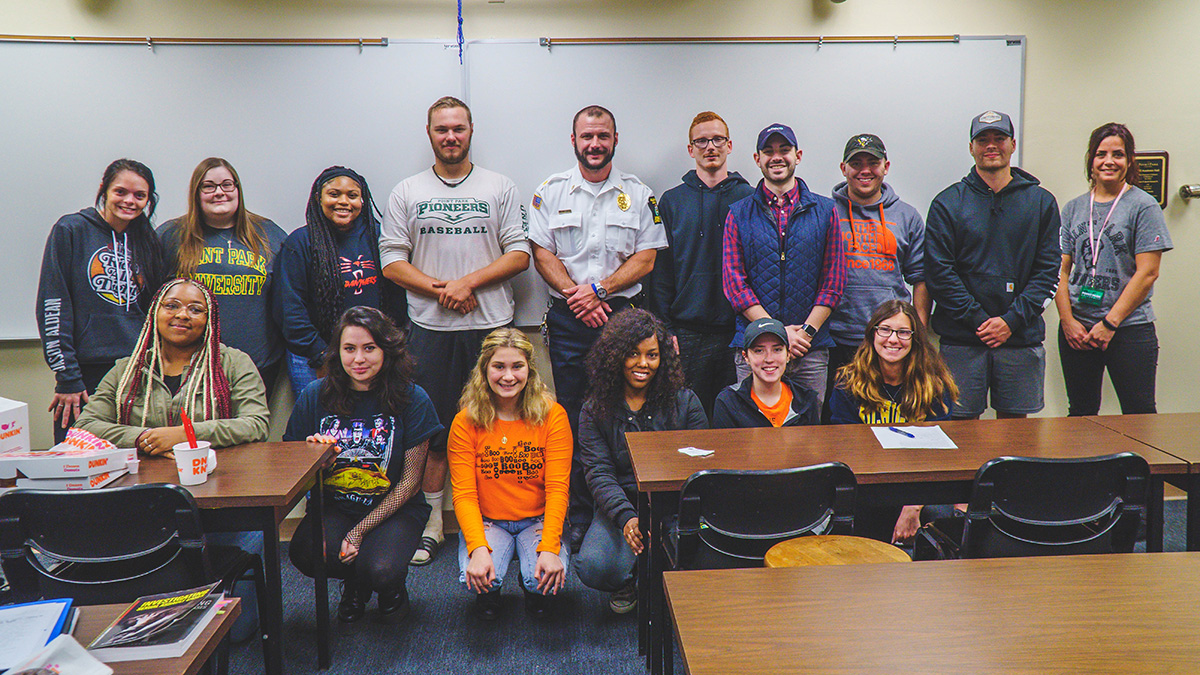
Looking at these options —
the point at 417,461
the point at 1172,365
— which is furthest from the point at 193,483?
the point at 1172,365

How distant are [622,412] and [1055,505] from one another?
1275mm

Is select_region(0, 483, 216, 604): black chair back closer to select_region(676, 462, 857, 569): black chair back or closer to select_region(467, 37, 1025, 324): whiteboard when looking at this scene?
select_region(676, 462, 857, 569): black chair back

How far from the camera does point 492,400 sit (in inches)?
102

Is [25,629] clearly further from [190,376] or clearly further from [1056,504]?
[1056,504]

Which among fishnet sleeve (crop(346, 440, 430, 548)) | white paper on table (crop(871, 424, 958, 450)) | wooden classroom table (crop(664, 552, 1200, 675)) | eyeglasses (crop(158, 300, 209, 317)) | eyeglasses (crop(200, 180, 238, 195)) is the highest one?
eyeglasses (crop(200, 180, 238, 195))

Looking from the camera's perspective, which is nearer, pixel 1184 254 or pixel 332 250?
pixel 332 250

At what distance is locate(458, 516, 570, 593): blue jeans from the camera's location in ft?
7.99

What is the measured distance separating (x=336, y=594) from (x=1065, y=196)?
376cm

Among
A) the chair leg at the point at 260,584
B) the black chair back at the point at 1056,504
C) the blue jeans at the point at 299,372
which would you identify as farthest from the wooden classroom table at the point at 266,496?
the black chair back at the point at 1056,504

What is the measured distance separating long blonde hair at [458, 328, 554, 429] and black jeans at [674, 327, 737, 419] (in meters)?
0.99

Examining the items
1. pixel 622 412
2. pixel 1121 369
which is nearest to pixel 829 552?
pixel 622 412

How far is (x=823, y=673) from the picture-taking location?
3.68 ft

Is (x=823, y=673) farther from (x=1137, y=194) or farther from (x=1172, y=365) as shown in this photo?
(x=1172, y=365)

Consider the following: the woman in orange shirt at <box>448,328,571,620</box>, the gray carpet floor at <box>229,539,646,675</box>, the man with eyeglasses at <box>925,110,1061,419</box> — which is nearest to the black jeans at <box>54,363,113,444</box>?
the gray carpet floor at <box>229,539,646,675</box>
